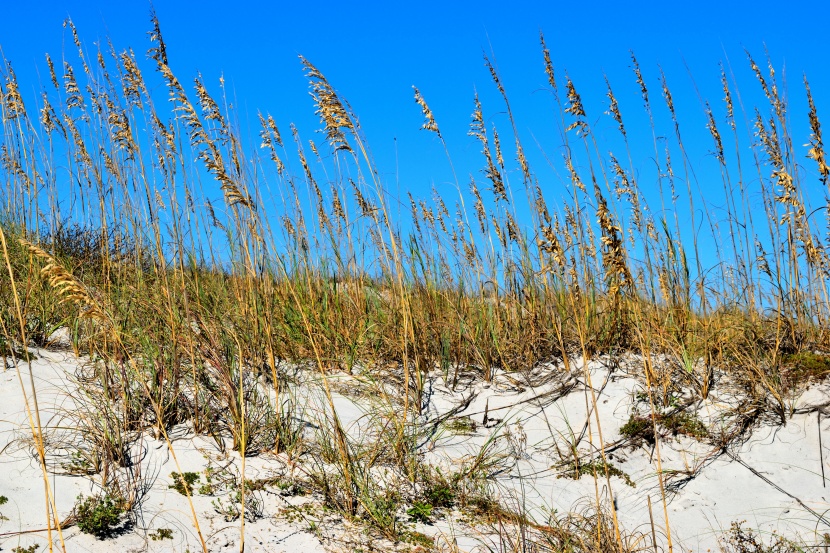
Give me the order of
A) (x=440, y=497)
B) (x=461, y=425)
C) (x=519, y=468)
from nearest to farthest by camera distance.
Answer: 1. (x=440, y=497)
2. (x=519, y=468)
3. (x=461, y=425)

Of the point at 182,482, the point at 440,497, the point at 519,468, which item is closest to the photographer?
the point at 182,482

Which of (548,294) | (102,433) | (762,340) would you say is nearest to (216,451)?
(102,433)

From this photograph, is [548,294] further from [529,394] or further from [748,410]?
[748,410]

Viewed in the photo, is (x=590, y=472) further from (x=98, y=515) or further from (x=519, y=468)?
(x=98, y=515)

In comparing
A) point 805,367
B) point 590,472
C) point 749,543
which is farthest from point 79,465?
point 805,367

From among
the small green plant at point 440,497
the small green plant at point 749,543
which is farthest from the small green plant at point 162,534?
the small green plant at point 749,543

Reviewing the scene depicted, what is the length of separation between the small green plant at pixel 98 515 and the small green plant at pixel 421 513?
1086 millimetres

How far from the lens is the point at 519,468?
10.6ft

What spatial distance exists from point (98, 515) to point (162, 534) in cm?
23

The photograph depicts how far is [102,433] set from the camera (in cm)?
281

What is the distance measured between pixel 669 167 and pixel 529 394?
1732mm

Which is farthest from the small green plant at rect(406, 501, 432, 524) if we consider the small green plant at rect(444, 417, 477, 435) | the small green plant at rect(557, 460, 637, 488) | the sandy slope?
the small green plant at rect(557, 460, 637, 488)

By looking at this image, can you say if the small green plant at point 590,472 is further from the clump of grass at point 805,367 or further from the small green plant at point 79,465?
the small green plant at point 79,465

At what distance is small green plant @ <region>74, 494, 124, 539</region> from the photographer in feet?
7.69
